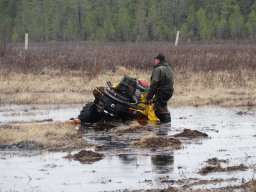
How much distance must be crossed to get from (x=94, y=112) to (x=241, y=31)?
6000 cm

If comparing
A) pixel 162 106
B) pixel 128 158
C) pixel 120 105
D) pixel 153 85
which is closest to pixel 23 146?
pixel 128 158

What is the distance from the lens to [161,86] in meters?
14.2

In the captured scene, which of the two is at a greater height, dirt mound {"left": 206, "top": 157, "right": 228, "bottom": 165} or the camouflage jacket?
the camouflage jacket

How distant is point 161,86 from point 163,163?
15.5 ft

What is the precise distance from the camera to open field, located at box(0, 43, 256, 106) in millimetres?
19188

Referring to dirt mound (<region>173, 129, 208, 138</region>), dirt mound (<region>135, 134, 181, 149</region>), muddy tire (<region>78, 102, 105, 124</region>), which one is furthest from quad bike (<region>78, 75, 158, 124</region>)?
dirt mound (<region>135, 134, 181, 149</region>)

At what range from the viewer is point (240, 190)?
7781mm

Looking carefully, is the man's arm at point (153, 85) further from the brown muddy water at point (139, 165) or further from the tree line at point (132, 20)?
the tree line at point (132, 20)

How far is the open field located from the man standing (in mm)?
4154

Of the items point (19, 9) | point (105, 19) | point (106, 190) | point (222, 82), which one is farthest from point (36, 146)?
point (19, 9)

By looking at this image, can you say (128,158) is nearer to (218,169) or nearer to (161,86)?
(218,169)

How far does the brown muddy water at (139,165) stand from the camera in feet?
27.2

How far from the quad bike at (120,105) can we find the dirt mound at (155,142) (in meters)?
2.22

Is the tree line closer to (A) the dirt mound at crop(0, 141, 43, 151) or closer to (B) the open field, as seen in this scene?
(B) the open field
